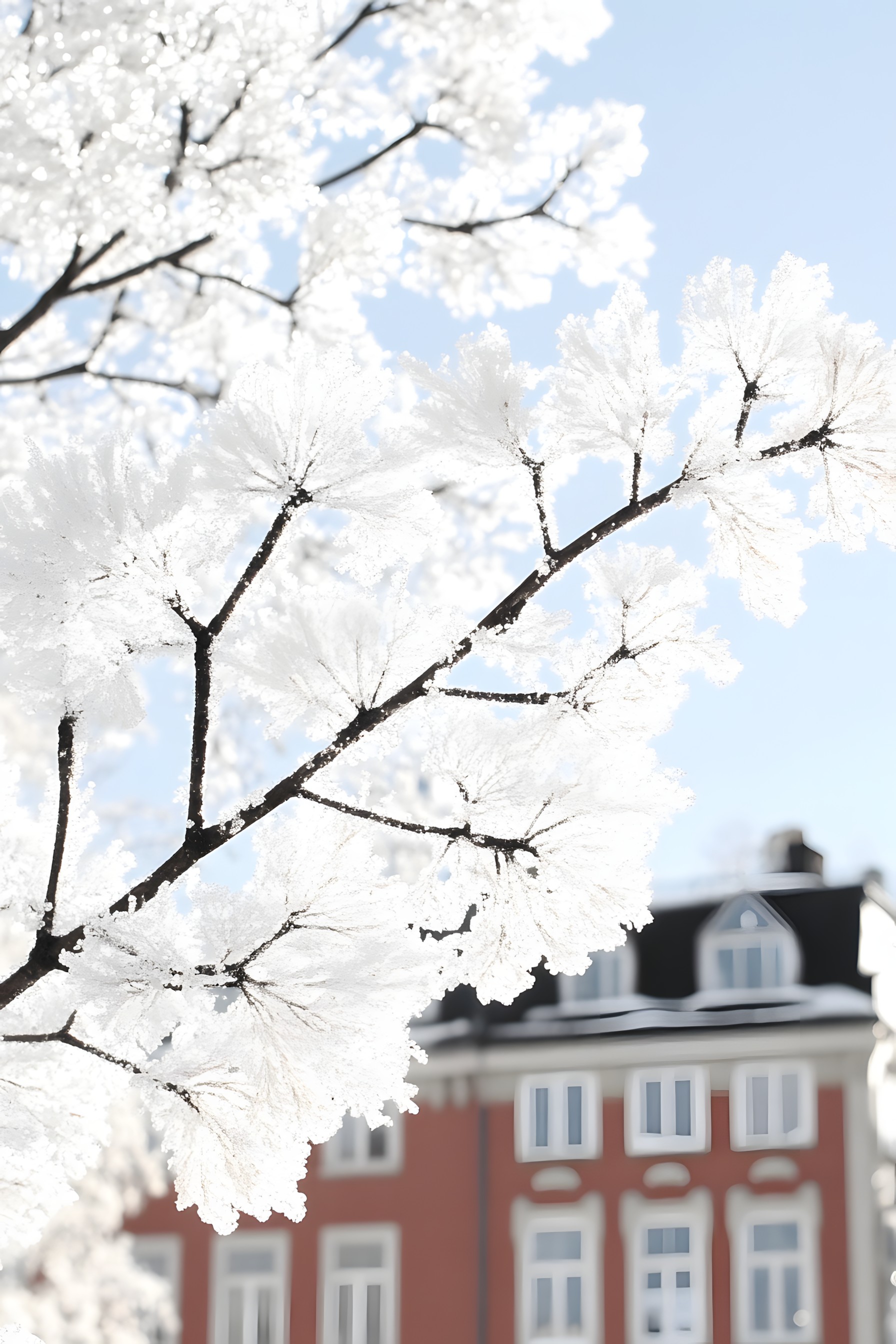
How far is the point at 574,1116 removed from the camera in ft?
22.1

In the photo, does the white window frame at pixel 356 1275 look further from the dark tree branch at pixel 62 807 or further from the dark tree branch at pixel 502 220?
the dark tree branch at pixel 62 807

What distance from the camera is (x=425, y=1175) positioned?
22.7 ft

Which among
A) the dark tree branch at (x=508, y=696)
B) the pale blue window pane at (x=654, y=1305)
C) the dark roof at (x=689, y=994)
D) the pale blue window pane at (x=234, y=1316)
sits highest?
the dark roof at (x=689, y=994)

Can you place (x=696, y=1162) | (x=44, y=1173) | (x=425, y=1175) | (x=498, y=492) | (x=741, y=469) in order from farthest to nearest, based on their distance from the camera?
(x=425, y=1175) < (x=696, y=1162) < (x=498, y=492) < (x=44, y=1173) < (x=741, y=469)

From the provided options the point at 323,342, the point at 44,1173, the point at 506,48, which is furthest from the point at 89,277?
the point at 44,1173

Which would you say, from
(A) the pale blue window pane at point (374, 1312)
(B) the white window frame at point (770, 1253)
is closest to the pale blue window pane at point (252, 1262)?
(A) the pale blue window pane at point (374, 1312)

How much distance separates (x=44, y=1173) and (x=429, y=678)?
0.33 meters

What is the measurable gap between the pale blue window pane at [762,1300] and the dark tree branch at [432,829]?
6.52 meters

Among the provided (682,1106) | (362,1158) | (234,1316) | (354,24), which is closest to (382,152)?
(354,24)

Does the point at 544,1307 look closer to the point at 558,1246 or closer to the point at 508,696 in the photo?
the point at 558,1246

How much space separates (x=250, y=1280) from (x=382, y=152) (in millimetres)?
6453

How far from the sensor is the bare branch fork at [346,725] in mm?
470

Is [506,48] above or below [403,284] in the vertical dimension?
above

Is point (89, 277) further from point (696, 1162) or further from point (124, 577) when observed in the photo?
point (696, 1162)
